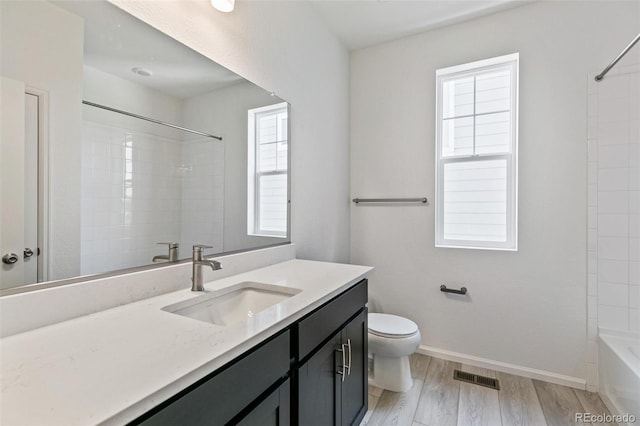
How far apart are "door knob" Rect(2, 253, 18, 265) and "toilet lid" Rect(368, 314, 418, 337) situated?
5.66 ft

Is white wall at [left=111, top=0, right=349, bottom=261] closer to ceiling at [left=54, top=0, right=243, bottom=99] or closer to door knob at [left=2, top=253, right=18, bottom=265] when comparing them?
ceiling at [left=54, top=0, right=243, bottom=99]

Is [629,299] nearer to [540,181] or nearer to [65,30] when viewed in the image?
[540,181]

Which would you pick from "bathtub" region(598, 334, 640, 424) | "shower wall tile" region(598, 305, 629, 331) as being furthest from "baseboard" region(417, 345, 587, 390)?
"shower wall tile" region(598, 305, 629, 331)

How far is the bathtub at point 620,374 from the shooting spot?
4.85 feet

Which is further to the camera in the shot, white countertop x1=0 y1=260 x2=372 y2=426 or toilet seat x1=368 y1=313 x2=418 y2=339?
toilet seat x1=368 y1=313 x2=418 y2=339

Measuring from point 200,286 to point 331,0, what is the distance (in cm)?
204

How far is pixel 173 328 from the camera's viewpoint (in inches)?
29.9

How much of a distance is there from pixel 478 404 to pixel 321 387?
49.2 inches

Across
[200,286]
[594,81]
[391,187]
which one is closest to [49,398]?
[200,286]

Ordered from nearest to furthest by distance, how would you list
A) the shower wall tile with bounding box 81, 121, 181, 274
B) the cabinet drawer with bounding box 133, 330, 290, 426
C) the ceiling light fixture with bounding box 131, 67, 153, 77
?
the cabinet drawer with bounding box 133, 330, 290, 426 < the shower wall tile with bounding box 81, 121, 181, 274 < the ceiling light fixture with bounding box 131, 67, 153, 77

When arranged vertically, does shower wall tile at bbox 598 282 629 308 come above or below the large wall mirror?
below

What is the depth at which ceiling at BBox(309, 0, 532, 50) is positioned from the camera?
2039 mm

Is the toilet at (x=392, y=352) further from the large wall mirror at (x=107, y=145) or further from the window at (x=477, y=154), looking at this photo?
the large wall mirror at (x=107, y=145)

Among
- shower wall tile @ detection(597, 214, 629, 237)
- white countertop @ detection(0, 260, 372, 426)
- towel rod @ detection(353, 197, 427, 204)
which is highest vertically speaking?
towel rod @ detection(353, 197, 427, 204)
